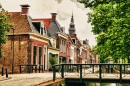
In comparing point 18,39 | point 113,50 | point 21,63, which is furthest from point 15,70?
point 113,50

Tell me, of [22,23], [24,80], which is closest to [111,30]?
[24,80]

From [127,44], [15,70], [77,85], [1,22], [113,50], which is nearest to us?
[1,22]

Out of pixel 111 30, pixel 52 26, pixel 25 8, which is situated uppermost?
pixel 25 8

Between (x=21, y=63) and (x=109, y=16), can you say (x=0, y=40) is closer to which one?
(x=109, y=16)

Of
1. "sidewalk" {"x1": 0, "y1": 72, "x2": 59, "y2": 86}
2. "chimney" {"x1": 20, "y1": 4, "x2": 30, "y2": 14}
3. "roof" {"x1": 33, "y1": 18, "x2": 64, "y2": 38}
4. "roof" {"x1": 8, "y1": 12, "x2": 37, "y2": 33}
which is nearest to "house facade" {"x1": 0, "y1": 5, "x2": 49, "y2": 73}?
"roof" {"x1": 8, "y1": 12, "x2": 37, "y2": 33}

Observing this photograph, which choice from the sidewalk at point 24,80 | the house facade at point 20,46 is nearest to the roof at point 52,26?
the house facade at point 20,46

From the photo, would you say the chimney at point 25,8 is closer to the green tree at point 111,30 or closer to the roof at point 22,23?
the roof at point 22,23

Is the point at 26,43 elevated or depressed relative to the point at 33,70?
elevated

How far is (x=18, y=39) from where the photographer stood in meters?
37.5

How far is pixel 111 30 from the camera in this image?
2645cm

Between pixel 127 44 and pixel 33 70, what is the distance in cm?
1300

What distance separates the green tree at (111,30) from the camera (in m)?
24.3

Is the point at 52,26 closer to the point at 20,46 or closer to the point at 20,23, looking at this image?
the point at 20,23

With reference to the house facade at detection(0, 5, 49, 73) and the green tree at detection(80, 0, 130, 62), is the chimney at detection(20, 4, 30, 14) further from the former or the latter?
the green tree at detection(80, 0, 130, 62)
